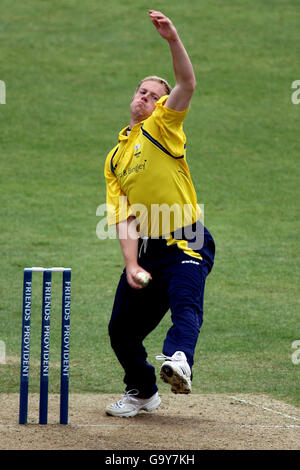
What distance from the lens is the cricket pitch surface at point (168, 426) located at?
538 cm

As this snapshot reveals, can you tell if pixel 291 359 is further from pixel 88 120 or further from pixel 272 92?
pixel 272 92

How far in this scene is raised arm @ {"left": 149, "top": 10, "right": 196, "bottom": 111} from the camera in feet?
17.0

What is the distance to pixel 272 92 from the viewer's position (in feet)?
70.6

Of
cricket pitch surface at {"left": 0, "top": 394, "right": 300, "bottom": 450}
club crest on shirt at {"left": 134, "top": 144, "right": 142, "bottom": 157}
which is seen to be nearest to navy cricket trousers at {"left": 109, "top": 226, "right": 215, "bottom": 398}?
cricket pitch surface at {"left": 0, "top": 394, "right": 300, "bottom": 450}

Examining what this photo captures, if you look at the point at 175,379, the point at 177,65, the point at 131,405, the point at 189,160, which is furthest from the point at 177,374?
the point at 189,160

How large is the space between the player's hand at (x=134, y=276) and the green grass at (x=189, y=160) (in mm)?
2150

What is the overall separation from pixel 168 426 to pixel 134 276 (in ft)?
4.04

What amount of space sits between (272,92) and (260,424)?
16359mm

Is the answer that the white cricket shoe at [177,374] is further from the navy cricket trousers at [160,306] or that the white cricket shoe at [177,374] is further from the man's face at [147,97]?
the man's face at [147,97]

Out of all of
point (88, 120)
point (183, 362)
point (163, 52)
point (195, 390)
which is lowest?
point (195, 390)

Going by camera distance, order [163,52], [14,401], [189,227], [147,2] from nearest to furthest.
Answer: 1. [189,227]
2. [14,401]
3. [163,52]
4. [147,2]

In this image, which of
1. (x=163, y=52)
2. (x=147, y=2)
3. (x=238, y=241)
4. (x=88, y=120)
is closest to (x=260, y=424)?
(x=238, y=241)

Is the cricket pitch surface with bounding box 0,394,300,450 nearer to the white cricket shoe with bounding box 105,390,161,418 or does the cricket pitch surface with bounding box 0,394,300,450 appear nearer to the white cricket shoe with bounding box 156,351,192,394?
the white cricket shoe with bounding box 105,390,161,418

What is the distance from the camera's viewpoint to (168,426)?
600 cm
